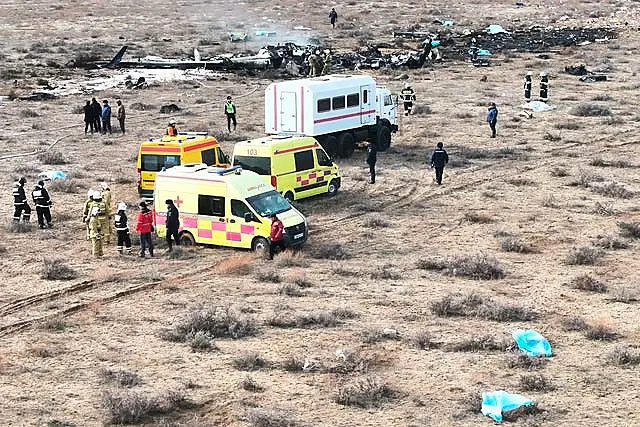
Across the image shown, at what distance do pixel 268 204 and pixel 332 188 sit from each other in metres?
5.61

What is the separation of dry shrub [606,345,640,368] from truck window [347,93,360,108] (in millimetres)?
17820

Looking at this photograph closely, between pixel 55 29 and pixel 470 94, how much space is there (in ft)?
118

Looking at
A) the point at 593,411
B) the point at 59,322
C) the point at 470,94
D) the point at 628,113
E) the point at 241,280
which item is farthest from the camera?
the point at 470,94

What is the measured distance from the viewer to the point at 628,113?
4247 cm

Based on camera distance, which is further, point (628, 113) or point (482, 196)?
point (628, 113)

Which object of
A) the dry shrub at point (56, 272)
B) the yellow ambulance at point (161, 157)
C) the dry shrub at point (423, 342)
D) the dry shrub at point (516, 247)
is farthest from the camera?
the yellow ambulance at point (161, 157)

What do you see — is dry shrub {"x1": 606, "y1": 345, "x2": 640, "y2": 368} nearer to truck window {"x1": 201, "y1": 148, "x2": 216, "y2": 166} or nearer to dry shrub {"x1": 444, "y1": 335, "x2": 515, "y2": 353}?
dry shrub {"x1": 444, "y1": 335, "x2": 515, "y2": 353}

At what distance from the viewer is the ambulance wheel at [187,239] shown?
23.9 metres

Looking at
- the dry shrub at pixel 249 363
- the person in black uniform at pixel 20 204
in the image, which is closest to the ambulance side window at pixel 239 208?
the person in black uniform at pixel 20 204

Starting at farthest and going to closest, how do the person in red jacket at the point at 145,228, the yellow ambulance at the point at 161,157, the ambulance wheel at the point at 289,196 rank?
the ambulance wheel at the point at 289,196
the yellow ambulance at the point at 161,157
the person in red jacket at the point at 145,228

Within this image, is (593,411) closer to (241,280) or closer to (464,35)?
(241,280)

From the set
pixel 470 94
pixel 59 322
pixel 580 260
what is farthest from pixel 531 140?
pixel 59 322

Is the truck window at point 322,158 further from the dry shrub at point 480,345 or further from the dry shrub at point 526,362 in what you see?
the dry shrub at point 526,362

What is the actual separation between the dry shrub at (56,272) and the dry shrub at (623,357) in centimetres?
1050
